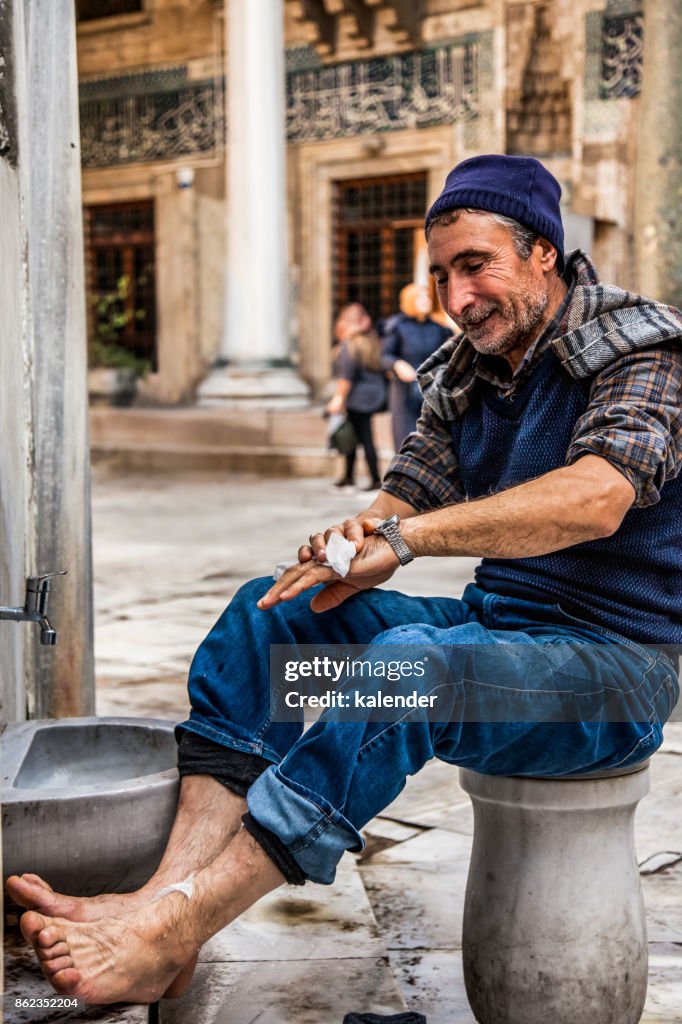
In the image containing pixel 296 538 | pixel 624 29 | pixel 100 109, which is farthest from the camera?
pixel 100 109

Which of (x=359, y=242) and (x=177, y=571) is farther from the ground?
(x=359, y=242)

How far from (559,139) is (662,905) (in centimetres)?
1353

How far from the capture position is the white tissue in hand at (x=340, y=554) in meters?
2.31

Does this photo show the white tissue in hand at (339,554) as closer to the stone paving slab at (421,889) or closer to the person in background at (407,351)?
the stone paving slab at (421,889)

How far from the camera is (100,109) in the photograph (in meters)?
18.5

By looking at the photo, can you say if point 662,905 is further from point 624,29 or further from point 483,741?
point 624,29

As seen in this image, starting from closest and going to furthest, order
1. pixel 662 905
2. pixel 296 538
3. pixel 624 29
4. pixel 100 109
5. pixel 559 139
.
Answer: pixel 662 905 < pixel 296 538 < pixel 624 29 < pixel 559 139 < pixel 100 109

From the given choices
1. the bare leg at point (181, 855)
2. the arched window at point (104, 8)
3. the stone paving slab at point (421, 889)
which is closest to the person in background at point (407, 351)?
the stone paving slab at point (421, 889)

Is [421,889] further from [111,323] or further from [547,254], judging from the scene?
→ [111,323]

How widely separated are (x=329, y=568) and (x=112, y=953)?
68cm

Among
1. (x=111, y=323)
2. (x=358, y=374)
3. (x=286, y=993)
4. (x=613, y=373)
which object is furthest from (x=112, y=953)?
(x=111, y=323)

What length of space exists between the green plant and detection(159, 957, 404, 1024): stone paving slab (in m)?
16.0

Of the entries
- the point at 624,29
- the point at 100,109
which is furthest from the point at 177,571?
the point at 100,109
